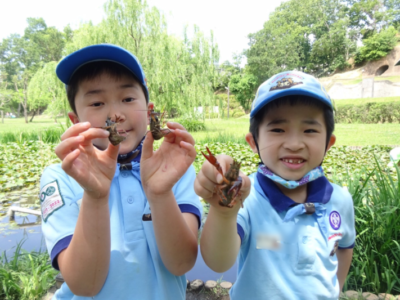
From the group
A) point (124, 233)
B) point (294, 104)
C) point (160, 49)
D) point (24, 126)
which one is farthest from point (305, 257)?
point (24, 126)

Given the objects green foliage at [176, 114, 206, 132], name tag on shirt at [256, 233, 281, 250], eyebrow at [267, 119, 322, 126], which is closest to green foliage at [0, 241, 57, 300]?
name tag on shirt at [256, 233, 281, 250]

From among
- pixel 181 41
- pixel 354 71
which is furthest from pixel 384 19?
pixel 181 41

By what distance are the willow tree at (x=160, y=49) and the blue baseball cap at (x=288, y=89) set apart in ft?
48.0

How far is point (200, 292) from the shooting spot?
289 centimetres

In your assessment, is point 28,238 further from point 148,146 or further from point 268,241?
point 268,241

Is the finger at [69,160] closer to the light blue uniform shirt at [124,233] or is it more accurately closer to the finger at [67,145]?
the finger at [67,145]

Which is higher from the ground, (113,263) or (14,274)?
(113,263)

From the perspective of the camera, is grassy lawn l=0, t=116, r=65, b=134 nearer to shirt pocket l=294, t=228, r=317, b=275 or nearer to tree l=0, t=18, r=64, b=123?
shirt pocket l=294, t=228, r=317, b=275

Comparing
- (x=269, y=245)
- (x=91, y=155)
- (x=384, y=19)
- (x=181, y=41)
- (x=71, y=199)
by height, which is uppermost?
(x=384, y=19)

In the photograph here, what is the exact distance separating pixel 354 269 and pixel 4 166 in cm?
898

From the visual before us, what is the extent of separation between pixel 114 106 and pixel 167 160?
0.54 meters

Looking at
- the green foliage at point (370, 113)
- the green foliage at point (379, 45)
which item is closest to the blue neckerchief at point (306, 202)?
the green foliage at point (370, 113)

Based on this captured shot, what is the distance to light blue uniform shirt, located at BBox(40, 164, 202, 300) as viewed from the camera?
1.40 metres

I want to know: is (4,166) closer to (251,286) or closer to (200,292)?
(200,292)
